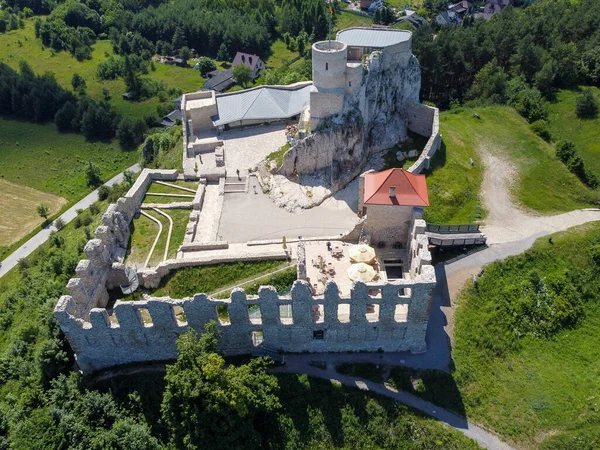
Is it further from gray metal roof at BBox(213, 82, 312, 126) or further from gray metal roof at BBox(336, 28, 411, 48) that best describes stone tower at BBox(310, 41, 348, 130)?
gray metal roof at BBox(213, 82, 312, 126)

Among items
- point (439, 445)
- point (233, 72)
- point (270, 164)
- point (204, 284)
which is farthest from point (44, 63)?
point (439, 445)

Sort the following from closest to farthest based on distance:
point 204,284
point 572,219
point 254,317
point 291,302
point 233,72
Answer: point 291,302, point 254,317, point 204,284, point 572,219, point 233,72

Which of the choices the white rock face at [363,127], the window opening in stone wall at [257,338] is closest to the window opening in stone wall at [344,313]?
the window opening in stone wall at [257,338]

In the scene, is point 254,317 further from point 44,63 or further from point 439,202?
point 44,63

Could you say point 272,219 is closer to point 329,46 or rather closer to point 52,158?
point 329,46

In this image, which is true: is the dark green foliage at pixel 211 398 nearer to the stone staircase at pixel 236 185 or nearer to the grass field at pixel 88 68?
the stone staircase at pixel 236 185

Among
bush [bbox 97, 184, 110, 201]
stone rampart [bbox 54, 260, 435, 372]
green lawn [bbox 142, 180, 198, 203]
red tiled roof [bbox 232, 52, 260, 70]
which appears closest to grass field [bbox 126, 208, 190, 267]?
green lawn [bbox 142, 180, 198, 203]
